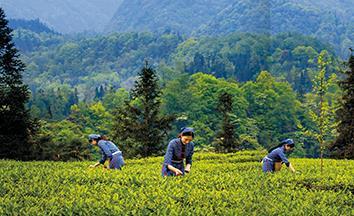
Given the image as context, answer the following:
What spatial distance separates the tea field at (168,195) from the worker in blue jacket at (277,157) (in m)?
0.46

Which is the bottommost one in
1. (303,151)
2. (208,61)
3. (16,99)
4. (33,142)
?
(303,151)

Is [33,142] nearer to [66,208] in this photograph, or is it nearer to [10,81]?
[10,81]

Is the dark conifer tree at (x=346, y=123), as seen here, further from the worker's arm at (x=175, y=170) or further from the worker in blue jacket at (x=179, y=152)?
the worker's arm at (x=175, y=170)

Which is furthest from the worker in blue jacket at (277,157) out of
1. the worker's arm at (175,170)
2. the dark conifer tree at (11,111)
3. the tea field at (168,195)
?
the dark conifer tree at (11,111)

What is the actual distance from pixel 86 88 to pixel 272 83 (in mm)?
78796

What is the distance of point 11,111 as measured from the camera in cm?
2609

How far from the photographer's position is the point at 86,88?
153m

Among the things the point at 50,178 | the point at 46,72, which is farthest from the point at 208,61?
the point at 50,178

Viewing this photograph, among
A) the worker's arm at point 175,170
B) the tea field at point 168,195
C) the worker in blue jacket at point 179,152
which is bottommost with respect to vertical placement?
the tea field at point 168,195

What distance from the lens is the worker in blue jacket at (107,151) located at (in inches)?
449

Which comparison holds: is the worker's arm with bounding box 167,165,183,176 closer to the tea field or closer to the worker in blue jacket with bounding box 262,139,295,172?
the tea field

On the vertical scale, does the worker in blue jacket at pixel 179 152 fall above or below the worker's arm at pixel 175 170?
above

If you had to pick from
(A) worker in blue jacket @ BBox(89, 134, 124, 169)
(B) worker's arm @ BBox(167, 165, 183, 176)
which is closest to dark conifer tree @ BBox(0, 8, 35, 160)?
(A) worker in blue jacket @ BBox(89, 134, 124, 169)

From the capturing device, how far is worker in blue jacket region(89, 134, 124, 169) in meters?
11.4
